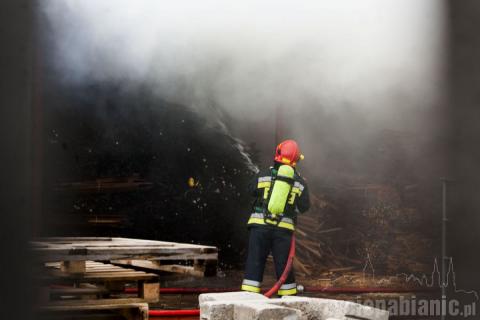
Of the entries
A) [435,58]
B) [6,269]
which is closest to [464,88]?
[435,58]

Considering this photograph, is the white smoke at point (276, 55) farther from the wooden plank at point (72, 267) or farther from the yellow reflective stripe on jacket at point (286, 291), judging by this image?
the wooden plank at point (72, 267)

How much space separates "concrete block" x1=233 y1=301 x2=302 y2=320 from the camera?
13.3 ft

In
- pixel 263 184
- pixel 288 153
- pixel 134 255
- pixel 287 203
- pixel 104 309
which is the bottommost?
pixel 104 309

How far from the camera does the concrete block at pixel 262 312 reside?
4.05 metres

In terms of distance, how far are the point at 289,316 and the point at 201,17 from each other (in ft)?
14.0

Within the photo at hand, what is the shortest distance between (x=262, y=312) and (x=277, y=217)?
2140 mm

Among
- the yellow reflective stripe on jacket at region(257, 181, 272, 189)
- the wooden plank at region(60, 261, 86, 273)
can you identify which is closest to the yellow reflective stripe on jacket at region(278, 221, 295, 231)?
the yellow reflective stripe on jacket at region(257, 181, 272, 189)

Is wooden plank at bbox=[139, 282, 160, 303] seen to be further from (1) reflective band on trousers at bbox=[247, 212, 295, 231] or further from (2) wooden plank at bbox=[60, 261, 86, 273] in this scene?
(1) reflective band on trousers at bbox=[247, 212, 295, 231]

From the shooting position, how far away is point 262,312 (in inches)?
159

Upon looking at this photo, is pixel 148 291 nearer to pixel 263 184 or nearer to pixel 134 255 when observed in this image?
pixel 134 255

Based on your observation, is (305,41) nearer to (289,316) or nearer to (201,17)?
(201,17)

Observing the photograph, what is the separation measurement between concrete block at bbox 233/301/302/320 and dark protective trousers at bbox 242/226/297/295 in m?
1.83

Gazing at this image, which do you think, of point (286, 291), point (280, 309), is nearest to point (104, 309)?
point (286, 291)

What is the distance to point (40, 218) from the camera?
5.41 metres
